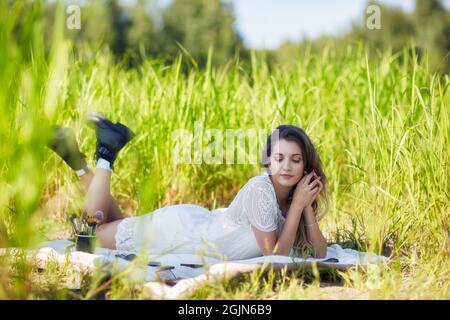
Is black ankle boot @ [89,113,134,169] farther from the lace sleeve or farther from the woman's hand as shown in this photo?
the woman's hand

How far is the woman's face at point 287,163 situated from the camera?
9.34 feet

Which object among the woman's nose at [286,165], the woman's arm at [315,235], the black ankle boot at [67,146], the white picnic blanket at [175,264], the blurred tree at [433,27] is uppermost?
the blurred tree at [433,27]

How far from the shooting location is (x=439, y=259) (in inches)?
104

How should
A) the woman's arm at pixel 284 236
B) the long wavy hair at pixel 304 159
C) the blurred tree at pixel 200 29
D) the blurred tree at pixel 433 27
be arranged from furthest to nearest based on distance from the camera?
the blurred tree at pixel 200 29 → the blurred tree at pixel 433 27 → the long wavy hair at pixel 304 159 → the woman's arm at pixel 284 236

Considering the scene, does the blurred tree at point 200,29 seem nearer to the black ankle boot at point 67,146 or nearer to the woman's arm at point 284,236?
the black ankle boot at point 67,146

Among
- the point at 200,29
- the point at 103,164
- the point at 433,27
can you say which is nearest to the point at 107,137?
the point at 103,164

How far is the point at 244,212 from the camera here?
296 centimetres

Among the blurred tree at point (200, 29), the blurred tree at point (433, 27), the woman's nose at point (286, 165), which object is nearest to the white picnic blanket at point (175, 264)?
the woman's nose at point (286, 165)

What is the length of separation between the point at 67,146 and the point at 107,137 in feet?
0.73

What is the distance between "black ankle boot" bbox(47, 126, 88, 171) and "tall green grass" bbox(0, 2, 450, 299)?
5.7 inches

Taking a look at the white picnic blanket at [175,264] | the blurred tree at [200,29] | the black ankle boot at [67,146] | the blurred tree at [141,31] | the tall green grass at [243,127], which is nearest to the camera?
the tall green grass at [243,127]

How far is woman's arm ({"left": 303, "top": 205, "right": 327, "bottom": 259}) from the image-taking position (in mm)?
2855

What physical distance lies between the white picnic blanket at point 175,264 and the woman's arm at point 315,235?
0.04 meters
